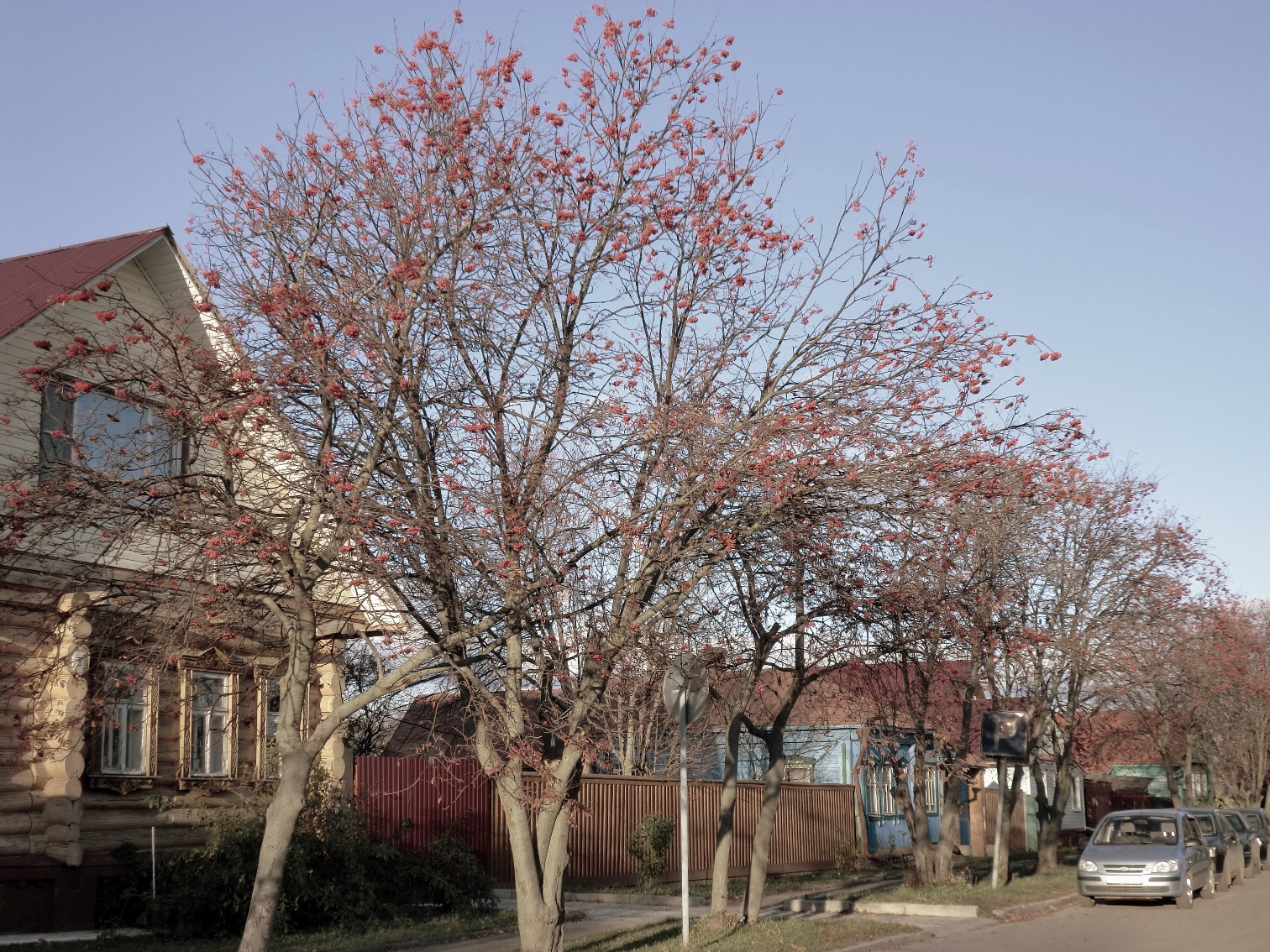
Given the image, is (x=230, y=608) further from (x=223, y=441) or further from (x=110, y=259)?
(x=110, y=259)

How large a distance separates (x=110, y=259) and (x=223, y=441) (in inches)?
326

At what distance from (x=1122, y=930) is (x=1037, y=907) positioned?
9.56 ft

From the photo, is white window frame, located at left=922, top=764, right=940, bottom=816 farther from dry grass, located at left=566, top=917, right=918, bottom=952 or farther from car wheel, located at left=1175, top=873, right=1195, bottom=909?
dry grass, located at left=566, top=917, right=918, bottom=952

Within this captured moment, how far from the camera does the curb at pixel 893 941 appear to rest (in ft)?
45.6

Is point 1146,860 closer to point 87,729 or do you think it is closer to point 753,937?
point 753,937

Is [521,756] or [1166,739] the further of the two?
[1166,739]

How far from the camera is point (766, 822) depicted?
51.2 feet

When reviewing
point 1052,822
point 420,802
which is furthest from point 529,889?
point 1052,822

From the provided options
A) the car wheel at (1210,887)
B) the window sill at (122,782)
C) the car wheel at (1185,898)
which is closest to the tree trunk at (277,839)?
the window sill at (122,782)

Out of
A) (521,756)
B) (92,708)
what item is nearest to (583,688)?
(521,756)

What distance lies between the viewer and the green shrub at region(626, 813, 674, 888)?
23.0 metres

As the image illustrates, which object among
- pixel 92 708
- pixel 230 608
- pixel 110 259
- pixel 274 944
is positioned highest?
pixel 110 259

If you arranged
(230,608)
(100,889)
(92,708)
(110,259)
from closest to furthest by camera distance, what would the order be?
(230,608) < (92,708) < (100,889) < (110,259)

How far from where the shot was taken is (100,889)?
14758 millimetres
